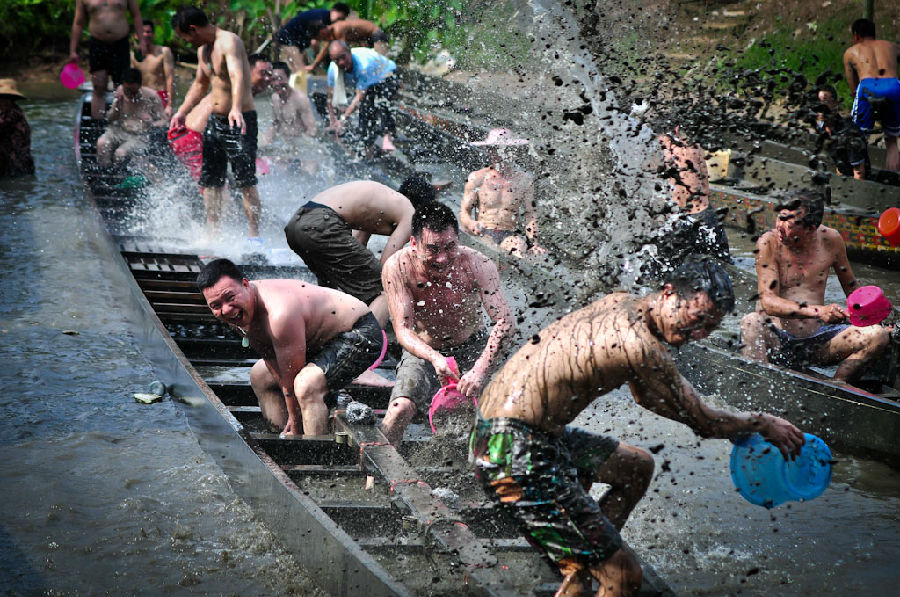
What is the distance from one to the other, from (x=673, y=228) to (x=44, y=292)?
20.1ft

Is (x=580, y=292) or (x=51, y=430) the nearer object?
(x=51, y=430)

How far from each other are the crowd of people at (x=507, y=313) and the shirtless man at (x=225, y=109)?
0.02 m

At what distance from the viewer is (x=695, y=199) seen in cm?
856

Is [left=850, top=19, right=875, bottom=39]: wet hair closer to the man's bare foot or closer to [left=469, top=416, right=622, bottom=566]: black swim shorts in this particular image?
the man's bare foot

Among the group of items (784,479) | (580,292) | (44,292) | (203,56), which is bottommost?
(44,292)

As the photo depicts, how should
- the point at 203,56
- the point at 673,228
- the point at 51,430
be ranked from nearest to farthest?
the point at 51,430
the point at 673,228
the point at 203,56

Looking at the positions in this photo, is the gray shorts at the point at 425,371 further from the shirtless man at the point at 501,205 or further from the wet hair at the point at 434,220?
the shirtless man at the point at 501,205

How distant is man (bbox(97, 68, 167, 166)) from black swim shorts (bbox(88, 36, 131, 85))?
84 cm

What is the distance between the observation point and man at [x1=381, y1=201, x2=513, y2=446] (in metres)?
5.66

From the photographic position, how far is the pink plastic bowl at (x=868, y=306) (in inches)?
232

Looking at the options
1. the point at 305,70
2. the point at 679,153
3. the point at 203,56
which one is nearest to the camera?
the point at 679,153

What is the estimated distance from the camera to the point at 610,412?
6.89 m

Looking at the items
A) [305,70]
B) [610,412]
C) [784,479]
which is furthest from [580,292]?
[305,70]

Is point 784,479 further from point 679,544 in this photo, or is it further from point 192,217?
point 192,217
